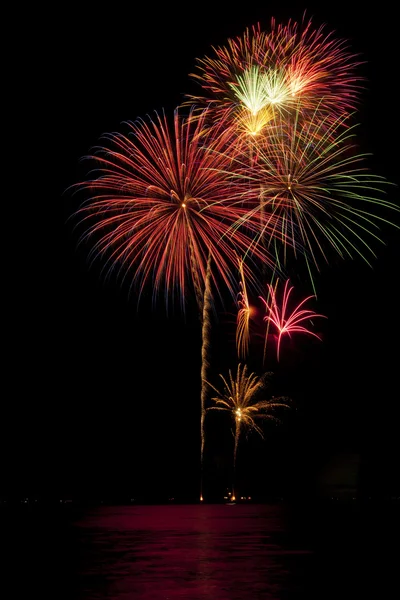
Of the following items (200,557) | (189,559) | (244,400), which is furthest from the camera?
(244,400)

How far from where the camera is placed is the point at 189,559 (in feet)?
55.9

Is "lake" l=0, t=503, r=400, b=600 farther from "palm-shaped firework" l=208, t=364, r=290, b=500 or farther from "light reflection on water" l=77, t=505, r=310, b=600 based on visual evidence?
"palm-shaped firework" l=208, t=364, r=290, b=500

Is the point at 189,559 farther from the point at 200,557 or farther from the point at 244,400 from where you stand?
the point at 244,400

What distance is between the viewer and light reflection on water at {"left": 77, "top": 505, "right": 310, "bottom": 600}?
42.2ft

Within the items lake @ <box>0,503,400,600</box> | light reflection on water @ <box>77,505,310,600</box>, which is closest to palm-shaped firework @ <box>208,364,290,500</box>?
lake @ <box>0,503,400,600</box>

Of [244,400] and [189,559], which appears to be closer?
[189,559]

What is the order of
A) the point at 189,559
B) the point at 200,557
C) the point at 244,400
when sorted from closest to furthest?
the point at 189,559 < the point at 200,557 < the point at 244,400

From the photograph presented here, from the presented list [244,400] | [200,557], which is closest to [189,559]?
[200,557]

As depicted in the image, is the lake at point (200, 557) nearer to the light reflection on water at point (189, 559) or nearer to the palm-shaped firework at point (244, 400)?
the light reflection on water at point (189, 559)

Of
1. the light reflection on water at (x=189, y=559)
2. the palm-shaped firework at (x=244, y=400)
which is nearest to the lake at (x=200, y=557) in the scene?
the light reflection on water at (x=189, y=559)

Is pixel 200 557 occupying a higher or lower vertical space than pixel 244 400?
lower

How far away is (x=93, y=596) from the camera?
40.4 feet

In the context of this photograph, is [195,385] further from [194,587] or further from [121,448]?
[194,587]

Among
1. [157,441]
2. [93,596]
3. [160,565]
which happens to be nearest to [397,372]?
[157,441]
